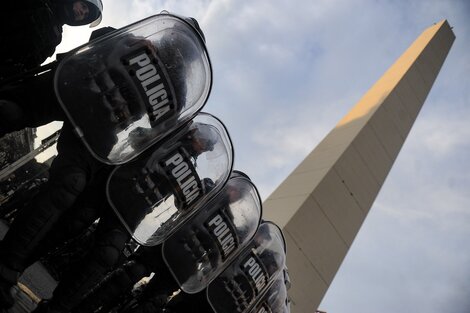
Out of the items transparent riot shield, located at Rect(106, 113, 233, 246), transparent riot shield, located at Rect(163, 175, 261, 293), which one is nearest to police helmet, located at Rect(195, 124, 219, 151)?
transparent riot shield, located at Rect(106, 113, 233, 246)

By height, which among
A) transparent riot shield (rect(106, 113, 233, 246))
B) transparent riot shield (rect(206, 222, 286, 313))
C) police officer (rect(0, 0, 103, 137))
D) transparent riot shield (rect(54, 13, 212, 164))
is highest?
police officer (rect(0, 0, 103, 137))

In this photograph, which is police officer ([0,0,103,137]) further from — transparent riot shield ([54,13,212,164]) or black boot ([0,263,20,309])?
black boot ([0,263,20,309])

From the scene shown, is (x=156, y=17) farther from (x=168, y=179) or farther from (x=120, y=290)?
(x=120, y=290)

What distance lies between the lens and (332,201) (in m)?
6.31

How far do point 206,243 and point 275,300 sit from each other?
96cm

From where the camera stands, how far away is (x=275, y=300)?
2.95 m

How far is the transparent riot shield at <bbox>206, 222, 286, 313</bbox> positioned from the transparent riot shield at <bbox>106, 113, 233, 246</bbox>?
55 centimetres

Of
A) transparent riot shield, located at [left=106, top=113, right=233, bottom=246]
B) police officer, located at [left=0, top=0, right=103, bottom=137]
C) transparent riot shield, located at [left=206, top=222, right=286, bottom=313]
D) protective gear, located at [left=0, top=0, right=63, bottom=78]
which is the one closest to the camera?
police officer, located at [left=0, top=0, right=103, bottom=137]

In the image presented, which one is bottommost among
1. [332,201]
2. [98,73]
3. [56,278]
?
[332,201]

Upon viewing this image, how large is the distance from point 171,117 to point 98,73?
41 cm

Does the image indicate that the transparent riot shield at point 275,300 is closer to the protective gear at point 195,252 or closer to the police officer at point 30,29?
the protective gear at point 195,252

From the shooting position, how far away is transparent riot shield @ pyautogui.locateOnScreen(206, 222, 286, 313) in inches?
99.7

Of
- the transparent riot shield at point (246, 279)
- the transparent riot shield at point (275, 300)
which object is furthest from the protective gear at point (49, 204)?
the transparent riot shield at point (275, 300)

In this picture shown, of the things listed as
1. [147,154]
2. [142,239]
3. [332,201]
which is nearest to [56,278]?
[142,239]
